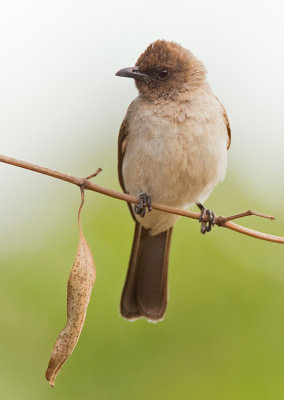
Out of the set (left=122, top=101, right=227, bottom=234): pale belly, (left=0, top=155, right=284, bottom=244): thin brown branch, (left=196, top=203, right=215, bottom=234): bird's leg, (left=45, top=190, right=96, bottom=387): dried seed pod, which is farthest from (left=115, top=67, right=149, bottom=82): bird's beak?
(left=45, top=190, right=96, bottom=387): dried seed pod

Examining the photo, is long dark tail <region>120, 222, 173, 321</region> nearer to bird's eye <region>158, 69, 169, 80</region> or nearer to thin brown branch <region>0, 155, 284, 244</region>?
bird's eye <region>158, 69, 169, 80</region>

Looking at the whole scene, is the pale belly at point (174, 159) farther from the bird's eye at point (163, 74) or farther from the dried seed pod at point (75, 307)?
the dried seed pod at point (75, 307)

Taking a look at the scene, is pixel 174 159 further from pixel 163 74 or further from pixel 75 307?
pixel 75 307

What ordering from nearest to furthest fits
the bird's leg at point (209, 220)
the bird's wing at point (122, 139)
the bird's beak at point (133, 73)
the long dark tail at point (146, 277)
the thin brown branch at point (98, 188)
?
the thin brown branch at point (98, 188)
the bird's leg at point (209, 220)
the bird's beak at point (133, 73)
the bird's wing at point (122, 139)
the long dark tail at point (146, 277)

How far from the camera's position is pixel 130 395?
6.02 meters

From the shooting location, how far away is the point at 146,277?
6258 millimetres

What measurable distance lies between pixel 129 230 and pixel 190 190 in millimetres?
1463

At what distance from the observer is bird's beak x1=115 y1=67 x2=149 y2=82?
515cm

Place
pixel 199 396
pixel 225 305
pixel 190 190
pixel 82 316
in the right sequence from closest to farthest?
1. pixel 82 316
2. pixel 190 190
3. pixel 199 396
4. pixel 225 305

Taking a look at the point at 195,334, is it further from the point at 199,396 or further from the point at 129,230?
the point at 129,230

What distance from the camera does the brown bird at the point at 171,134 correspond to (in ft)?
16.7

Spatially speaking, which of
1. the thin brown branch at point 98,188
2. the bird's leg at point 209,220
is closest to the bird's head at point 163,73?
the bird's leg at point 209,220

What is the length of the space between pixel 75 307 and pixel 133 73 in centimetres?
275

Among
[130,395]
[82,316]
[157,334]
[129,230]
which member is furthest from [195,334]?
[82,316]
